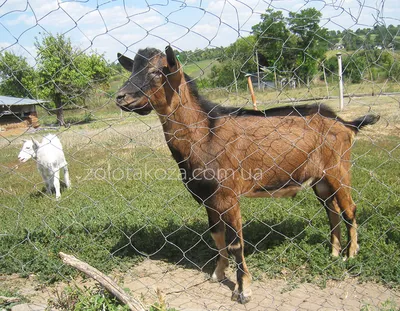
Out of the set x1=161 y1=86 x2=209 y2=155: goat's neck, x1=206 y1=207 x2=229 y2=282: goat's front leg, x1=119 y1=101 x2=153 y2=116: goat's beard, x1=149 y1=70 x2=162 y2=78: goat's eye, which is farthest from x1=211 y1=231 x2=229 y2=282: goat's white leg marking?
x1=149 y1=70 x2=162 y2=78: goat's eye

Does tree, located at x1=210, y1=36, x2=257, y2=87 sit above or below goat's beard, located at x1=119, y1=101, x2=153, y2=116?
above

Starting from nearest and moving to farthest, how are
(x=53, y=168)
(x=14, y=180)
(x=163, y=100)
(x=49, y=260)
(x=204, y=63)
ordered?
1. (x=204, y=63)
2. (x=163, y=100)
3. (x=49, y=260)
4. (x=53, y=168)
5. (x=14, y=180)

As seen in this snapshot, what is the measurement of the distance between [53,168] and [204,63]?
604 cm

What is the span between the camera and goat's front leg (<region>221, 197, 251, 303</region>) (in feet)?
11.1

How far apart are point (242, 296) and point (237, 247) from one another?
456 mm

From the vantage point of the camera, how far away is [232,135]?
3510mm

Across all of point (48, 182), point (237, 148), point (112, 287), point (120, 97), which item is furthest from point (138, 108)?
point (48, 182)

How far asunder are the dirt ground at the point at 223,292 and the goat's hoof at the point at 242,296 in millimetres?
45

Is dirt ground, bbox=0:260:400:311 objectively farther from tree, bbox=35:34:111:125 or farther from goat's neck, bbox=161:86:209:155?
tree, bbox=35:34:111:125

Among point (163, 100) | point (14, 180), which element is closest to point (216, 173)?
point (163, 100)

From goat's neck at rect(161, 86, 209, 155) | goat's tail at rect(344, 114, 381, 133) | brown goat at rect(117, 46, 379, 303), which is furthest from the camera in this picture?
goat's tail at rect(344, 114, 381, 133)

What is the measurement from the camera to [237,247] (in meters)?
3.52

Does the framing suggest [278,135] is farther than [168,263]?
No

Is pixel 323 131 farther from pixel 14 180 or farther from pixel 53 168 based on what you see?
pixel 14 180
